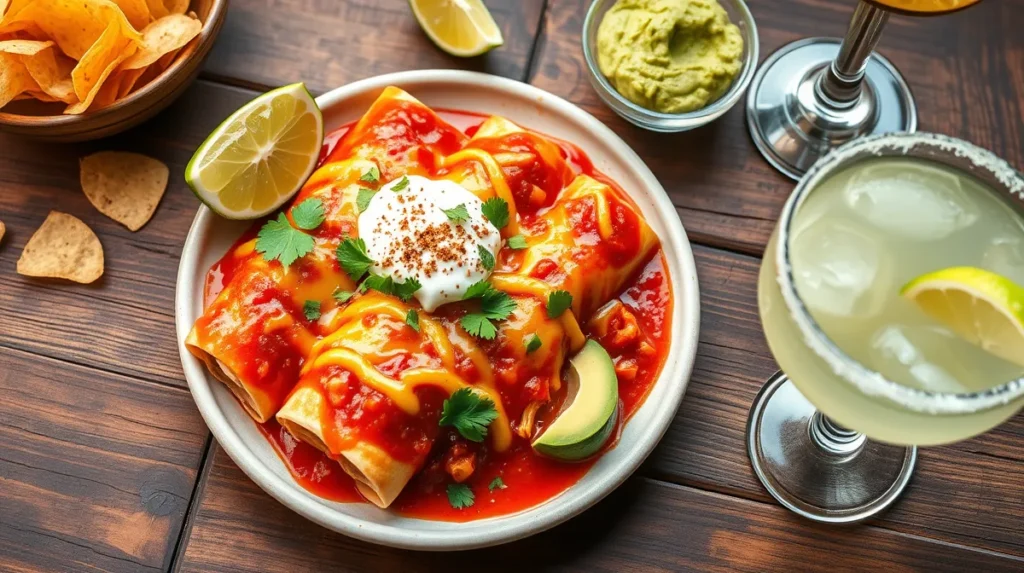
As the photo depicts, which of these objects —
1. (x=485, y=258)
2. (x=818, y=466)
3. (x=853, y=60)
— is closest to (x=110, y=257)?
(x=485, y=258)

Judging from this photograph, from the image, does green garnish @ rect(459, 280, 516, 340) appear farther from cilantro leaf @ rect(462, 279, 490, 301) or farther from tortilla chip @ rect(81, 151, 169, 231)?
tortilla chip @ rect(81, 151, 169, 231)

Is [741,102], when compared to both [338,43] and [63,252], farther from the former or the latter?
[63,252]

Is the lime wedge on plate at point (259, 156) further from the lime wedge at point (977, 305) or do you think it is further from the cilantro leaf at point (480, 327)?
the lime wedge at point (977, 305)

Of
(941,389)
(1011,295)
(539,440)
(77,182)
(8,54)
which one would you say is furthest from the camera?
(77,182)

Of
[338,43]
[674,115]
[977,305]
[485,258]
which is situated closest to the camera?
[977,305]

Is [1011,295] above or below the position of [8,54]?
above

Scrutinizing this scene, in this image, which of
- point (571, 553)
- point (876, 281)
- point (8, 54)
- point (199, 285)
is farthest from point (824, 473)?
point (8, 54)

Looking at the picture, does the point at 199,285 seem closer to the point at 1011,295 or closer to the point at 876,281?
→ the point at 876,281
